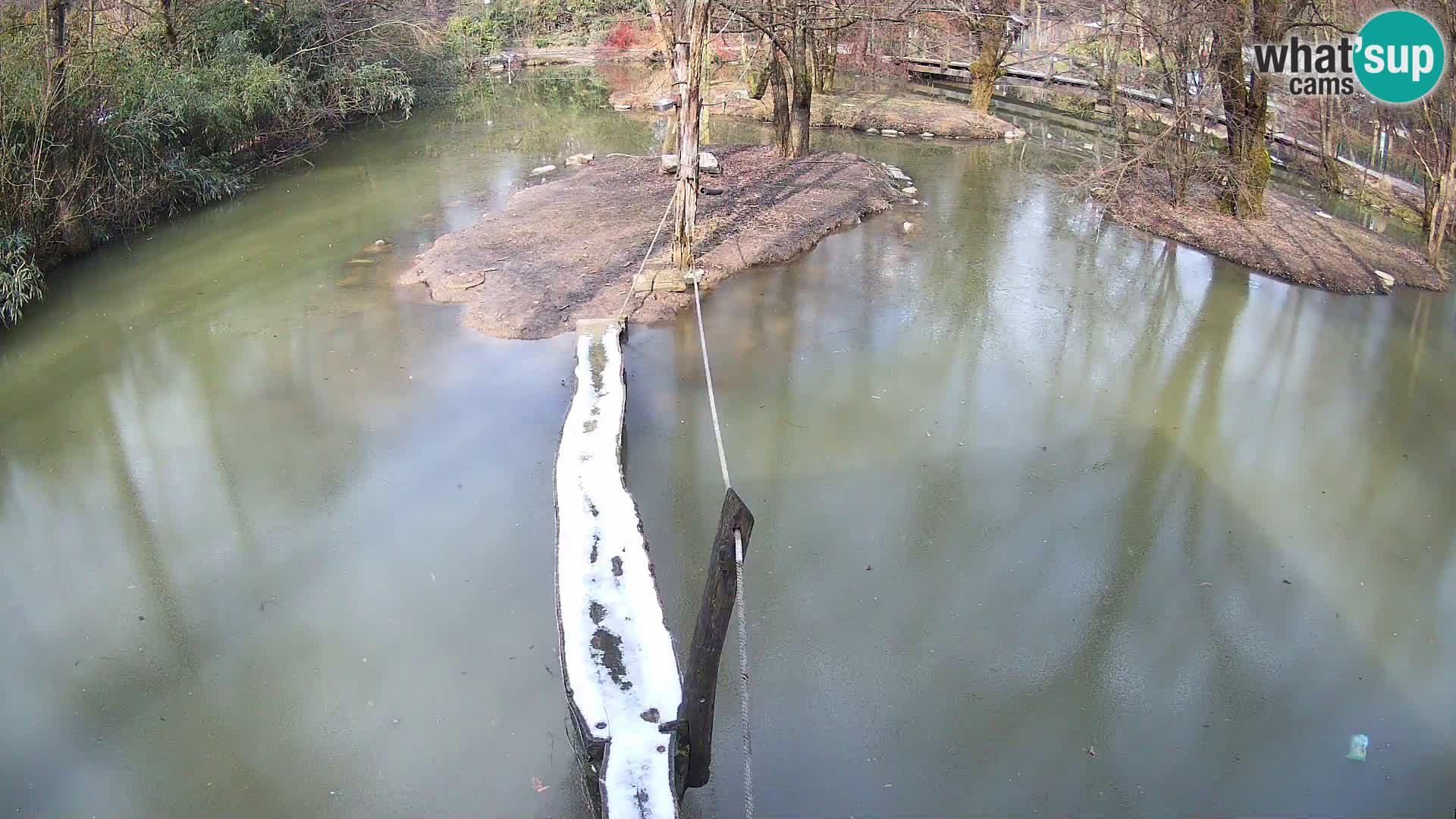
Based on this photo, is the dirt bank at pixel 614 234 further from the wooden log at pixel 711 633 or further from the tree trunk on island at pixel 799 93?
the wooden log at pixel 711 633

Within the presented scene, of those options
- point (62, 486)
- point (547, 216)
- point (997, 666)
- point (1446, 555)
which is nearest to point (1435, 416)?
point (1446, 555)

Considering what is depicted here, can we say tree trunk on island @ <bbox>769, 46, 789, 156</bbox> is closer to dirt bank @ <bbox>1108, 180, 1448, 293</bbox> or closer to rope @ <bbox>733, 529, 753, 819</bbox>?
dirt bank @ <bbox>1108, 180, 1448, 293</bbox>

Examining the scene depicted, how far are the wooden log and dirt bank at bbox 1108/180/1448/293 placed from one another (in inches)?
295

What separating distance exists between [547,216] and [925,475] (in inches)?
224

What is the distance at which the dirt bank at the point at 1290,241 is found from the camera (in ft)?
28.0

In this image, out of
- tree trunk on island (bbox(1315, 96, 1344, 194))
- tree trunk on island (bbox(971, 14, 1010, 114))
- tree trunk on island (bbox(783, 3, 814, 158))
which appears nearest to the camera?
tree trunk on island (bbox(1315, 96, 1344, 194))

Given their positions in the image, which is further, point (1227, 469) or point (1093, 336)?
point (1093, 336)

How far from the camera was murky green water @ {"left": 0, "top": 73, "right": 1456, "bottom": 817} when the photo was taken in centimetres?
365

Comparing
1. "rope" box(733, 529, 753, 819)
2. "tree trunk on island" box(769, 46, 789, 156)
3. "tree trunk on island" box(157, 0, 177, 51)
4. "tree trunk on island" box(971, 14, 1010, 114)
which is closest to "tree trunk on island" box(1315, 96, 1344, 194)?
"tree trunk on island" box(971, 14, 1010, 114)

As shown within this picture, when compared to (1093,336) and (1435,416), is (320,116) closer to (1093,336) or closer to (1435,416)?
(1093,336)

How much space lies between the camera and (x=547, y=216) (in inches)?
386

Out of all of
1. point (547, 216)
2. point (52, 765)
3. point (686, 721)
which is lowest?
point (52, 765)

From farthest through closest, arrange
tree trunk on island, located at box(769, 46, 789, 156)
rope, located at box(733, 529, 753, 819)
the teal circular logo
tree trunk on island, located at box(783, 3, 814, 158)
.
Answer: tree trunk on island, located at box(783, 3, 814, 158) < tree trunk on island, located at box(769, 46, 789, 156) < the teal circular logo < rope, located at box(733, 529, 753, 819)

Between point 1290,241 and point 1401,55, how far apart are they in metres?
1.84
